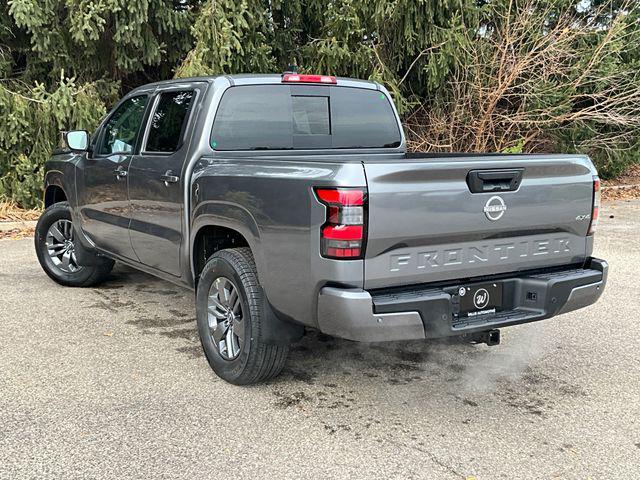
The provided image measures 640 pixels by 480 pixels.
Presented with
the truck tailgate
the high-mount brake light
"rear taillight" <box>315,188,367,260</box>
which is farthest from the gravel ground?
the high-mount brake light

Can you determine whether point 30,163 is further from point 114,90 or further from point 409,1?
point 409,1

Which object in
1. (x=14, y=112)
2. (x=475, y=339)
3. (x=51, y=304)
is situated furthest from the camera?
(x=14, y=112)

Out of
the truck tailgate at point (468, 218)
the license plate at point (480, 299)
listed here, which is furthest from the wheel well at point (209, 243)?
the license plate at point (480, 299)

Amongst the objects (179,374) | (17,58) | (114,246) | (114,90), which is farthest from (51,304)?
(17,58)

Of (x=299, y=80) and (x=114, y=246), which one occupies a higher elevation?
(x=299, y=80)

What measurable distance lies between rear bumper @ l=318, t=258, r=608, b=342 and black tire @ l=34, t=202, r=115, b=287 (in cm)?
364

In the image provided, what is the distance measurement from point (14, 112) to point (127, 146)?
5785 millimetres

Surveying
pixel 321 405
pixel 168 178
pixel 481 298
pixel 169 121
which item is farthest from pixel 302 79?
pixel 321 405

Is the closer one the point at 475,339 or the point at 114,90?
the point at 475,339

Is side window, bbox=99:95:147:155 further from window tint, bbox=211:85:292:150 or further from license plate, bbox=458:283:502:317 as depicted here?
license plate, bbox=458:283:502:317

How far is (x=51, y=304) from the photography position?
5.76 metres

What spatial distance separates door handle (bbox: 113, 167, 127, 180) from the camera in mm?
5059

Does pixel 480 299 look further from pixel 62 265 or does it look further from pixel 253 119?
pixel 62 265

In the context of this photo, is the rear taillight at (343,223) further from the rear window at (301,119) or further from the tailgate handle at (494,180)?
the rear window at (301,119)
